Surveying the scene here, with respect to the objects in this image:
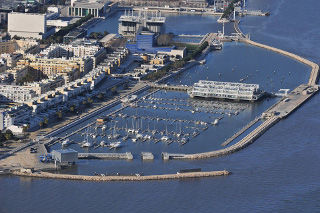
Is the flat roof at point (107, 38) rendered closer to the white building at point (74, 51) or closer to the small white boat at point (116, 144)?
the white building at point (74, 51)

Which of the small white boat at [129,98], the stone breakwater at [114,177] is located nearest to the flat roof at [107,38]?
the small white boat at [129,98]

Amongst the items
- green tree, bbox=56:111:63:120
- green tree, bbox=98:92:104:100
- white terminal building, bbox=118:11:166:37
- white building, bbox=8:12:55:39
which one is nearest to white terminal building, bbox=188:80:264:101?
green tree, bbox=98:92:104:100

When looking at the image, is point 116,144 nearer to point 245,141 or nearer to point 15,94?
point 245,141

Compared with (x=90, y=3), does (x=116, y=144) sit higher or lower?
lower

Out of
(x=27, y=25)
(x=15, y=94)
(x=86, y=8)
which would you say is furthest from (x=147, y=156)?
(x=86, y=8)

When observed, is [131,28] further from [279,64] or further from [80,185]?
[80,185]

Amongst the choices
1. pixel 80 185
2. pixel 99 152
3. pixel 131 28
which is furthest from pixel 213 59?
pixel 80 185
